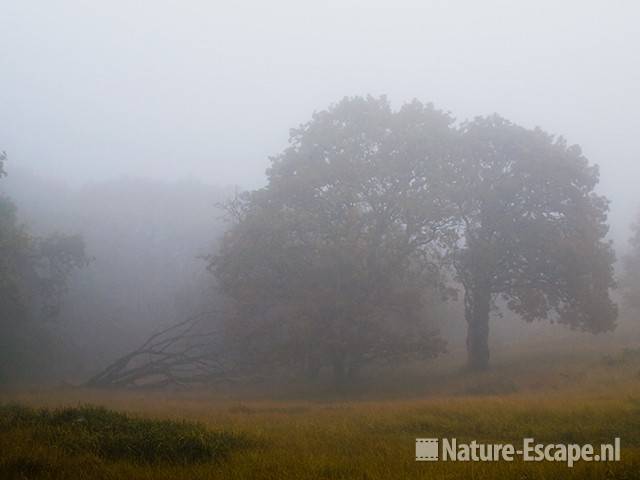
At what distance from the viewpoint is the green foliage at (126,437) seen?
9266 mm

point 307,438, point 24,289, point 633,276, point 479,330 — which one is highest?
point 633,276

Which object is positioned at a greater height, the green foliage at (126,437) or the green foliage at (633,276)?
the green foliage at (633,276)

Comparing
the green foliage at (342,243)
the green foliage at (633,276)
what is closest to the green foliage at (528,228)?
the green foliage at (342,243)

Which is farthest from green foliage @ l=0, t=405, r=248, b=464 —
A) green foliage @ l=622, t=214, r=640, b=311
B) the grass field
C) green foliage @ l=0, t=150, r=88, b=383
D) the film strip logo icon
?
green foliage @ l=622, t=214, r=640, b=311

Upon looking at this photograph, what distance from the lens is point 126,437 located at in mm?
9820

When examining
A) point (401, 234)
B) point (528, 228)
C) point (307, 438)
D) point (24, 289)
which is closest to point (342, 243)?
point (401, 234)

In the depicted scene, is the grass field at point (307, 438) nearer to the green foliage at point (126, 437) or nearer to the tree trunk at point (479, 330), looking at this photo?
the green foliage at point (126, 437)

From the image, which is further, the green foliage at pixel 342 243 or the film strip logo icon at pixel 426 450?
the green foliage at pixel 342 243

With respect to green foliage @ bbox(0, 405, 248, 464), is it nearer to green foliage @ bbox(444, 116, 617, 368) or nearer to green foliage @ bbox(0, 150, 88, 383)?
green foliage @ bbox(444, 116, 617, 368)

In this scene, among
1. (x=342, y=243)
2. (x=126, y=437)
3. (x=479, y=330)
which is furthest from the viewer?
(x=479, y=330)

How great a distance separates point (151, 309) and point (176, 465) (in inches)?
1408

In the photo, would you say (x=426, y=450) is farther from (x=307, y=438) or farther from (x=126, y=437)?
(x=126, y=437)

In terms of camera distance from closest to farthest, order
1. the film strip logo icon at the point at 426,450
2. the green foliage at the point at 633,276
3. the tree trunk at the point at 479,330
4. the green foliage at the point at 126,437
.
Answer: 1. the film strip logo icon at the point at 426,450
2. the green foliage at the point at 126,437
3. the tree trunk at the point at 479,330
4. the green foliage at the point at 633,276

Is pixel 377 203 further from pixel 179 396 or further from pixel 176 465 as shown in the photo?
pixel 176 465
